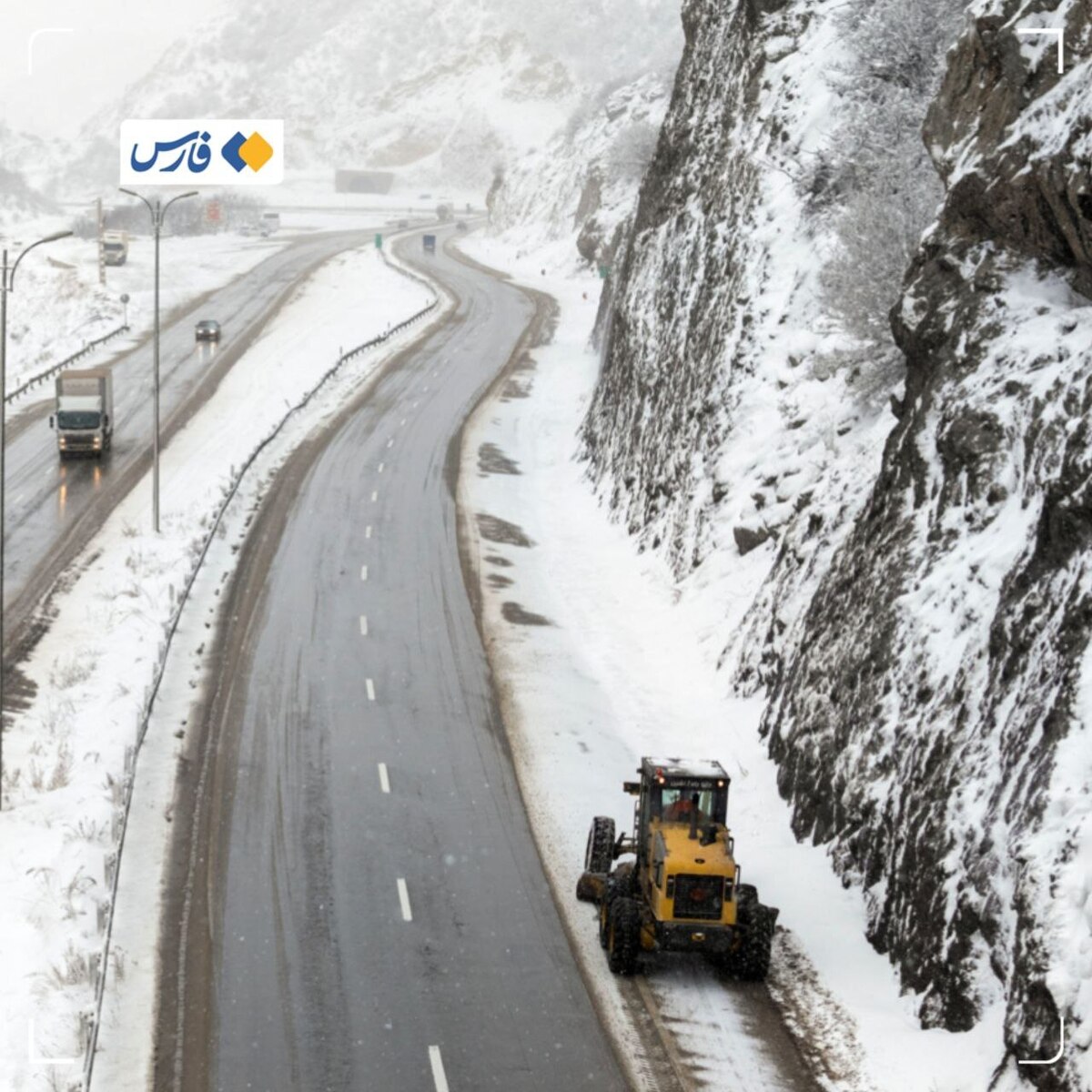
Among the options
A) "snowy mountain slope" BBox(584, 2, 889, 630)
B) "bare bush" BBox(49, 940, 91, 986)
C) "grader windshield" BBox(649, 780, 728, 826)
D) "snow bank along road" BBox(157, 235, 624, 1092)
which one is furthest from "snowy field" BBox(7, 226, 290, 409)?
"grader windshield" BBox(649, 780, 728, 826)

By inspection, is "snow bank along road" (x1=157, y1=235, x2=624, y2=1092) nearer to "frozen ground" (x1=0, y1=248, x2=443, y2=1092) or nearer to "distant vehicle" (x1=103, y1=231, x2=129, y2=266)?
"frozen ground" (x1=0, y1=248, x2=443, y2=1092)

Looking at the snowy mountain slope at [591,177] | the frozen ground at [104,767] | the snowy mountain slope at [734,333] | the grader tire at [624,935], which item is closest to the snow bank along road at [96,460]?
the frozen ground at [104,767]

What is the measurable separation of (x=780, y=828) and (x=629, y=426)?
25518 mm

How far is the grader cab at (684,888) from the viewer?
67.9ft

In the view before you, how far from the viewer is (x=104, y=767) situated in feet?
93.7

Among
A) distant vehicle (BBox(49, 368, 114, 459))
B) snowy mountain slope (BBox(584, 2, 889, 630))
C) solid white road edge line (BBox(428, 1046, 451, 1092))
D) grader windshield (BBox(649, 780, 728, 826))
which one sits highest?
snowy mountain slope (BBox(584, 2, 889, 630))

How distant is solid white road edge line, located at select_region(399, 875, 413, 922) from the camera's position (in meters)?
23.1

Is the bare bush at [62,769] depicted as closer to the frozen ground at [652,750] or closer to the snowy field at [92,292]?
the frozen ground at [652,750]

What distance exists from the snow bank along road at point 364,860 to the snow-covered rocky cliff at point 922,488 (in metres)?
5.18

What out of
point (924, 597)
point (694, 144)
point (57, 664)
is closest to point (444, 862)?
point (924, 597)

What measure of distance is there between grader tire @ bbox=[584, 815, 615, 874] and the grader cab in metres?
1.25

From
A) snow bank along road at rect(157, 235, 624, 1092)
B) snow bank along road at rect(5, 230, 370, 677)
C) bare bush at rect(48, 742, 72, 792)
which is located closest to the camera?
snow bank along road at rect(157, 235, 624, 1092)

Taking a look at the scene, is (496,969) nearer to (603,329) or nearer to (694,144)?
(694,144)

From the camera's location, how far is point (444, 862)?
82.5ft
